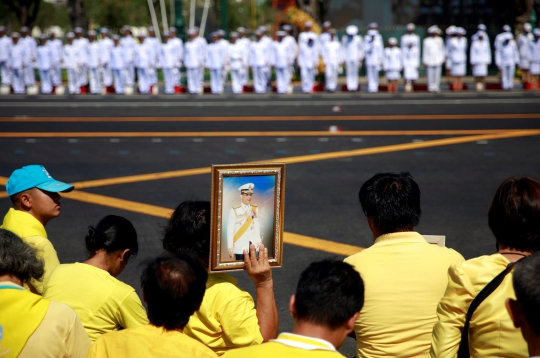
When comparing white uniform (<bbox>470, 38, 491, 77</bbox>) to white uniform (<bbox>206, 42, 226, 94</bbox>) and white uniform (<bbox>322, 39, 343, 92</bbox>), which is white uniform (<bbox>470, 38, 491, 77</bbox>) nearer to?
white uniform (<bbox>322, 39, 343, 92</bbox>)

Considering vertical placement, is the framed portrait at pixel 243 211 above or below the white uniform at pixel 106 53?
below

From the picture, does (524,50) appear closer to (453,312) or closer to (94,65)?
(94,65)

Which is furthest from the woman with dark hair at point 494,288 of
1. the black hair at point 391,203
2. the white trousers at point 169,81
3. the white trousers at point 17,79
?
the white trousers at point 17,79

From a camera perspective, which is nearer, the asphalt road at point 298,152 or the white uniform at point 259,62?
the asphalt road at point 298,152

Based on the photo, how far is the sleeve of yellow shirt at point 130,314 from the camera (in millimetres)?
3494

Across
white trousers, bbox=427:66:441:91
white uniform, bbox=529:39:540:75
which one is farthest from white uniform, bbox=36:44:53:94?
white uniform, bbox=529:39:540:75

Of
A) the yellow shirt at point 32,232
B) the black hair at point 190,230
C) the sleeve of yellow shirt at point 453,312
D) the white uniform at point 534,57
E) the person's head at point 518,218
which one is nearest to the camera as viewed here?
the sleeve of yellow shirt at point 453,312

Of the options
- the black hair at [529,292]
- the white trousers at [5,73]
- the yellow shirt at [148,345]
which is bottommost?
the yellow shirt at [148,345]

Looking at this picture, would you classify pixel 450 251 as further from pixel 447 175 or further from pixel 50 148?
pixel 50 148

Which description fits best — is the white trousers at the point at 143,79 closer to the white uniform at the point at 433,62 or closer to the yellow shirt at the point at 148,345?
the white uniform at the point at 433,62

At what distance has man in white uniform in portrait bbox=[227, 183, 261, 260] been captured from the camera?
3.28 m

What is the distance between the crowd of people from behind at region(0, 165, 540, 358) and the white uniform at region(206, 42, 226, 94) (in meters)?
21.6

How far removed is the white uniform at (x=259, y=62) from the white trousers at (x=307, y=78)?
4.07ft

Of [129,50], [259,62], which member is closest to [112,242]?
[259,62]
